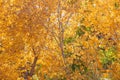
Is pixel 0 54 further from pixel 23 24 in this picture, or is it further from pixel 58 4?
pixel 58 4

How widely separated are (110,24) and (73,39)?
580cm

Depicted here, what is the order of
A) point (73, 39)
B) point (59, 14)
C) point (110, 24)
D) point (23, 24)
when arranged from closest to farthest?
point (110, 24)
point (59, 14)
point (23, 24)
point (73, 39)

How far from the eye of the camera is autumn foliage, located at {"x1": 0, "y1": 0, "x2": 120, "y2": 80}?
1345cm

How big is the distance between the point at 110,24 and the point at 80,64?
14.1 ft

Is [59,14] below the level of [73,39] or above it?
above

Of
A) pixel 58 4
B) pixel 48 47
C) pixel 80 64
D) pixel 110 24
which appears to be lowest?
pixel 80 64

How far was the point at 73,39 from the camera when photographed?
60.4 feet

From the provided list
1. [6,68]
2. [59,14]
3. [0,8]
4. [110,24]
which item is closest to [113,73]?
[110,24]

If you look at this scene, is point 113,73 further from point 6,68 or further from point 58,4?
point 6,68

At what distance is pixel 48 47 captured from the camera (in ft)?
54.6

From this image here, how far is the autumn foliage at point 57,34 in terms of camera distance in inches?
529

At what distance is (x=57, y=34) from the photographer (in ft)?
48.5

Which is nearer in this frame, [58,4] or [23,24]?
[58,4]

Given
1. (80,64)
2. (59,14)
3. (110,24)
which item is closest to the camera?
(110,24)
